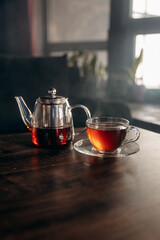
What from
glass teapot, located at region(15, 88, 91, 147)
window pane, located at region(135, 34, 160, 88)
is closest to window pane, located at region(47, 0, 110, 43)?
window pane, located at region(135, 34, 160, 88)

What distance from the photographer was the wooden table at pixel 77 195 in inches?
14.9

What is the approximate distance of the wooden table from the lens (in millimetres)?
379

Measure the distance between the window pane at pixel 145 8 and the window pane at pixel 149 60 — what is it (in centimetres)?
17

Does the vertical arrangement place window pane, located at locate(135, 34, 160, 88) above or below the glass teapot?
above

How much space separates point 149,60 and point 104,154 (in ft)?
5.72

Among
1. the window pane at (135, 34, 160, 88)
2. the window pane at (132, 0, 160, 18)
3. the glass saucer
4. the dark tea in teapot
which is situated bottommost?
the glass saucer

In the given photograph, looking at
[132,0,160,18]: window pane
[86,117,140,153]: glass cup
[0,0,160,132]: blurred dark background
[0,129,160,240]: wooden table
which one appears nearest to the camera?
[0,129,160,240]: wooden table

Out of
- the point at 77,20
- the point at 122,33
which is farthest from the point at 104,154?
the point at 77,20

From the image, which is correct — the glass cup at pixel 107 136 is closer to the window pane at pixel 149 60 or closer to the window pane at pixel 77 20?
the window pane at pixel 149 60

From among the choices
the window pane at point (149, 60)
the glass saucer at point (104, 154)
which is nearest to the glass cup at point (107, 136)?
the glass saucer at point (104, 154)

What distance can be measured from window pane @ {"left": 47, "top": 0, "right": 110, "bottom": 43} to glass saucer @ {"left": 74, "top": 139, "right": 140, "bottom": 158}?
11.6ft

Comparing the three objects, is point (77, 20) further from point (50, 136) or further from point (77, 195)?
point (77, 195)

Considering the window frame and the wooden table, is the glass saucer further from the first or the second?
the window frame

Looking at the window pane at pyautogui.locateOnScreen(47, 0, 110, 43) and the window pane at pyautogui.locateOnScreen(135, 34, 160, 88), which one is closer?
the window pane at pyautogui.locateOnScreen(135, 34, 160, 88)
